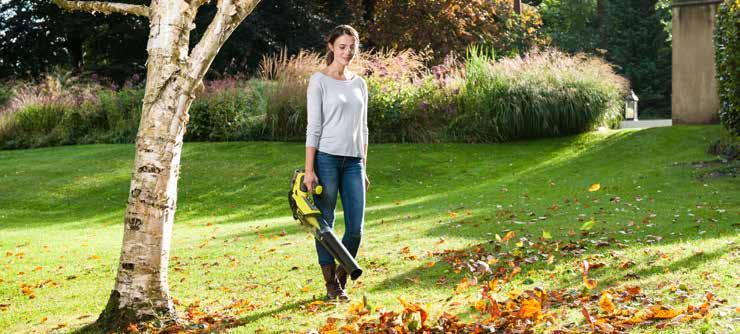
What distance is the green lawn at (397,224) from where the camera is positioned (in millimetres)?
5664

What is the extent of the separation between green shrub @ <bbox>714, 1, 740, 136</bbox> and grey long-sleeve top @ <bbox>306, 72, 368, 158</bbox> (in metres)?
Result: 7.77

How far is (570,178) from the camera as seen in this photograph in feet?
40.4

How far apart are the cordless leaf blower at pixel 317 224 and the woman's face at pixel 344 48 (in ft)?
2.55

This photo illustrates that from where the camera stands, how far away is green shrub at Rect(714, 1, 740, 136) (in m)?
11.1

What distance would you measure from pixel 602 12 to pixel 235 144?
106 feet

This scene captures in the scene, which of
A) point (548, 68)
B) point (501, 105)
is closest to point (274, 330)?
point (501, 105)

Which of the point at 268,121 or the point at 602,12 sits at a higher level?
the point at 602,12

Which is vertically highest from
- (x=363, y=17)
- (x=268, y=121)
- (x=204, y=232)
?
(x=363, y=17)

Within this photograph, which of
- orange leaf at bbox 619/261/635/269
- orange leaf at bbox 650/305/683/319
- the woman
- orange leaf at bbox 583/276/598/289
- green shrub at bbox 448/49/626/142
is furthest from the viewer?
green shrub at bbox 448/49/626/142

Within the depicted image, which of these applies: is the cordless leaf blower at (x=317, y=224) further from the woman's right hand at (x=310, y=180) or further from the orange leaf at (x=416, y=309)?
the orange leaf at (x=416, y=309)

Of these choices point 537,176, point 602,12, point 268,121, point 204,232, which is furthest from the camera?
point 602,12

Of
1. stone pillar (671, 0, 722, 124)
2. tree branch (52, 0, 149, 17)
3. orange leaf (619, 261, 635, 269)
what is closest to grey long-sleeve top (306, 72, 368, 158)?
tree branch (52, 0, 149, 17)

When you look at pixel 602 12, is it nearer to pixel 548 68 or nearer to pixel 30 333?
pixel 548 68

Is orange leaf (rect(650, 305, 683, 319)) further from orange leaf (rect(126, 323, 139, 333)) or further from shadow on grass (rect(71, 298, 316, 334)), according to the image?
orange leaf (rect(126, 323, 139, 333))
